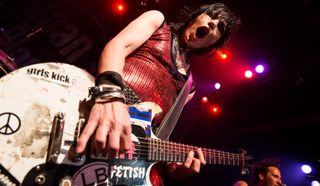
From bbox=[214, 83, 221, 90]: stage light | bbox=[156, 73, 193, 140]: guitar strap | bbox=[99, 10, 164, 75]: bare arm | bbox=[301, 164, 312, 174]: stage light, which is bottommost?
bbox=[301, 164, 312, 174]: stage light

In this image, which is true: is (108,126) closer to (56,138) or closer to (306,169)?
(56,138)

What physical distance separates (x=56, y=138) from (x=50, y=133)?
38 millimetres

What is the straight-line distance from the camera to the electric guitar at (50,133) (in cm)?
99

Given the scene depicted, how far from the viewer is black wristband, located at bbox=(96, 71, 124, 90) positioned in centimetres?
125

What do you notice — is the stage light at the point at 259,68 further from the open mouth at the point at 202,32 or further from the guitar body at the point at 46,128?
the guitar body at the point at 46,128

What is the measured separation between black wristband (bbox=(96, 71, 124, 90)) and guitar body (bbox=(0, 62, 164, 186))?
0.06m

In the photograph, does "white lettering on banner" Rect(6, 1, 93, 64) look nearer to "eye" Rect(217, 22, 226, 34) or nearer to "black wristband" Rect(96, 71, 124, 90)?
"eye" Rect(217, 22, 226, 34)

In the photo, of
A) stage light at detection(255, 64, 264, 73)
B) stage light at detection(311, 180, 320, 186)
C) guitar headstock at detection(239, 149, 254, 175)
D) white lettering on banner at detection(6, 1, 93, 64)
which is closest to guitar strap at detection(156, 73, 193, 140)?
guitar headstock at detection(239, 149, 254, 175)

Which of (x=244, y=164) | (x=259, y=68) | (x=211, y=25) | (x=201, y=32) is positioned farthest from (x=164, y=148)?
(x=259, y=68)

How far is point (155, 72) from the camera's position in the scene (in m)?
2.02

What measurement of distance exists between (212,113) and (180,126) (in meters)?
0.97

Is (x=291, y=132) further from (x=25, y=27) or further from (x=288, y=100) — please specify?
(x=25, y=27)

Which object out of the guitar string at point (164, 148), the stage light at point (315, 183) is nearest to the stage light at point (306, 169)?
the stage light at point (315, 183)

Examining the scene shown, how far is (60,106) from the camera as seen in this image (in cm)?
115
